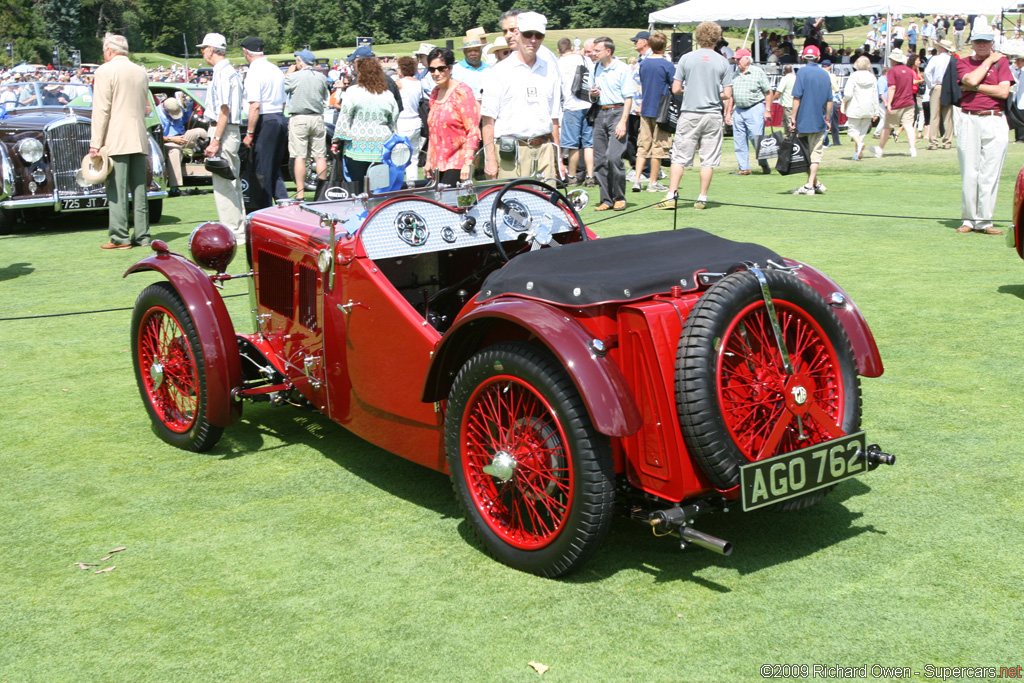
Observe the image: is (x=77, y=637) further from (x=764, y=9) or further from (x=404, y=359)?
(x=764, y=9)

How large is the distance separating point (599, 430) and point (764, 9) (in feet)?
78.4

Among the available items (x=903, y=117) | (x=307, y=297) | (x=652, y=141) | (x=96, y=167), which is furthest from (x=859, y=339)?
(x=903, y=117)

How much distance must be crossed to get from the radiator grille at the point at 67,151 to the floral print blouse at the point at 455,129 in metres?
4.82

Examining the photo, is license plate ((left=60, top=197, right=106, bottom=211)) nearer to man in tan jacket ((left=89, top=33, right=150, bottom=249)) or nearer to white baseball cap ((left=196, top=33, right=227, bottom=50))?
man in tan jacket ((left=89, top=33, right=150, bottom=249))

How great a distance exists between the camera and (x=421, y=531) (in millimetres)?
3756

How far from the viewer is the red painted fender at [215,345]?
448 centimetres

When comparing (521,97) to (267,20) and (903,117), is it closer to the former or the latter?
(903,117)

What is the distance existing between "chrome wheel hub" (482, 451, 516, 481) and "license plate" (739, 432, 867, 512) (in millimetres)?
767

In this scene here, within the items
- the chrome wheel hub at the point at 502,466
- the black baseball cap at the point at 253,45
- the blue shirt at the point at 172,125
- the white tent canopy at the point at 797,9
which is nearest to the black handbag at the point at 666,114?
the black baseball cap at the point at 253,45

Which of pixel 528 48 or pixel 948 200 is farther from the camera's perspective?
pixel 948 200

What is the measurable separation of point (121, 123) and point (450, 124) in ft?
11.2

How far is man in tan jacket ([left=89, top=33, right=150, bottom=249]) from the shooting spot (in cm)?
946

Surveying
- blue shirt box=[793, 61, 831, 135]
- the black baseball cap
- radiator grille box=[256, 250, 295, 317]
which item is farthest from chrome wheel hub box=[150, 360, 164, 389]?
blue shirt box=[793, 61, 831, 135]

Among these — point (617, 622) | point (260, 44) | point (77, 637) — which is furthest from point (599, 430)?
point (260, 44)
